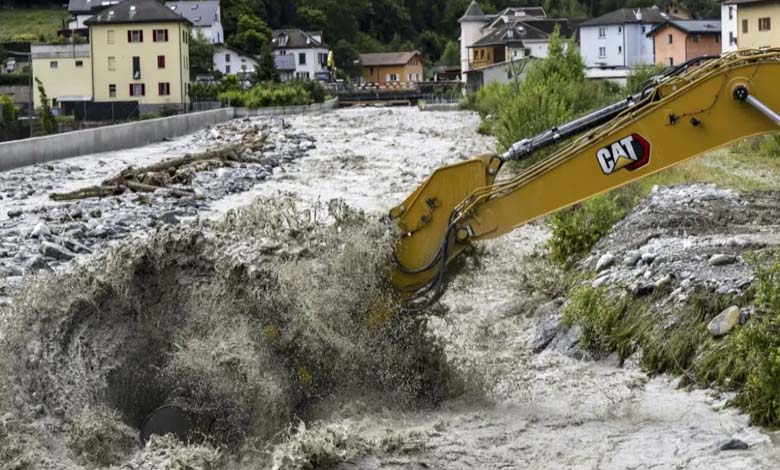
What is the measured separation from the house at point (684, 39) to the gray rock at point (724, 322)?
82482 mm

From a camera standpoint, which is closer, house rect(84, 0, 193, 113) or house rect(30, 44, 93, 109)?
house rect(84, 0, 193, 113)

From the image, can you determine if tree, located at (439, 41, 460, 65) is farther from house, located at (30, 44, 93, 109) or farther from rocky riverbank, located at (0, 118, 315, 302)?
rocky riverbank, located at (0, 118, 315, 302)

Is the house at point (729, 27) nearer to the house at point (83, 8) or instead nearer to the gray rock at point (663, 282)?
the gray rock at point (663, 282)

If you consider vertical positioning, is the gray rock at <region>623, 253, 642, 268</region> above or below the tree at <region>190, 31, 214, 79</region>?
below

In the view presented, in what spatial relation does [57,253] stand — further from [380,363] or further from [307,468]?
[307,468]

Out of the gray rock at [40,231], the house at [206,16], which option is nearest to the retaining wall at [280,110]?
the house at [206,16]

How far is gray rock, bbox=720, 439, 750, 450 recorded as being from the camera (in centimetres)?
928

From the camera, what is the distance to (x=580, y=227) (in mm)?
16391

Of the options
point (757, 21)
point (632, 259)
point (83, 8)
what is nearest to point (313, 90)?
point (757, 21)

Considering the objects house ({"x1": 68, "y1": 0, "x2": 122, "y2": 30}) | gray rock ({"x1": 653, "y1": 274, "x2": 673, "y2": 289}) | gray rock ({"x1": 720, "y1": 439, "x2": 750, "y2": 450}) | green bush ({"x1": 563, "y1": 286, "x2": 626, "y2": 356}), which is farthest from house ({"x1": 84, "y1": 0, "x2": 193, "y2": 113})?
gray rock ({"x1": 720, "y1": 439, "x2": 750, "y2": 450})

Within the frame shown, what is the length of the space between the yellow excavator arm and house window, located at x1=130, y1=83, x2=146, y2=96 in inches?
3105

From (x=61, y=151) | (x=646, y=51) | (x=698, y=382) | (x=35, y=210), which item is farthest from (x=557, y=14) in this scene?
(x=698, y=382)

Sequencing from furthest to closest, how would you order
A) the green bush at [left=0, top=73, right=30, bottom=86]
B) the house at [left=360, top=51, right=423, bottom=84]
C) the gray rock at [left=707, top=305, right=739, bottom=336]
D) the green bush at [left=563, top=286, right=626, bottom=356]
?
the house at [left=360, top=51, right=423, bottom=84], the green bush at [left=0, top=73, right=30, bottom=86], the green bush at [left=563, top=286, right=626, bottom=356], the gray rock at [left=707, top=305, right=739, bottom=336]

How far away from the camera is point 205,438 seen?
934cm
